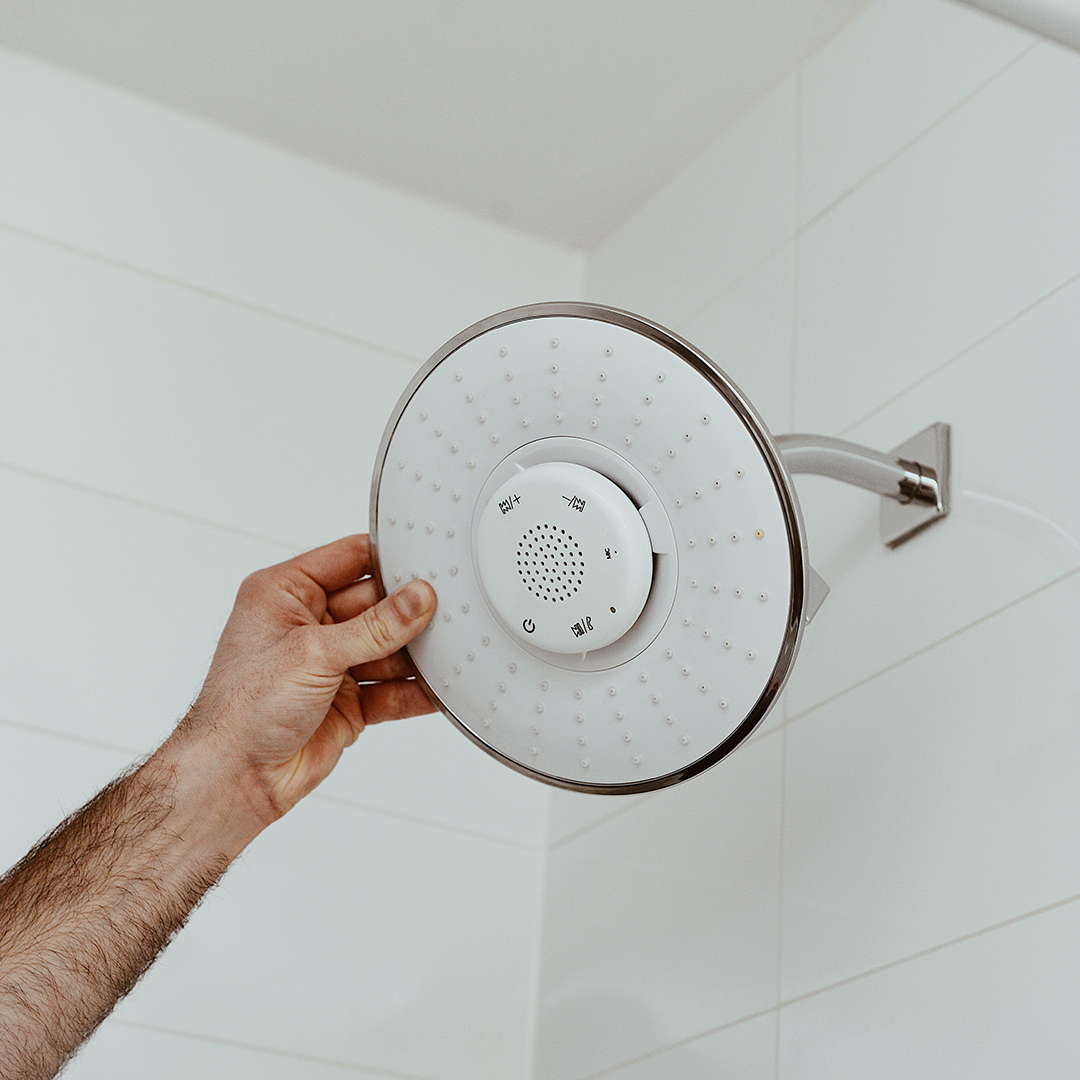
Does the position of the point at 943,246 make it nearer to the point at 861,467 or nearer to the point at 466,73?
the point at 861,467

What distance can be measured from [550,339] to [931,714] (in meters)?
0.44

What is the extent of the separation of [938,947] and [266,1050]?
671 mm

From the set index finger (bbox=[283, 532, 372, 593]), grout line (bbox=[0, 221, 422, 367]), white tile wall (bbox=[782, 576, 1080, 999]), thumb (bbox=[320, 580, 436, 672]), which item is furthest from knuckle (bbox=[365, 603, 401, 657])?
grout line (bbox=[0, 221, 422, 367])

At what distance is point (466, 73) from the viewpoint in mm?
1567

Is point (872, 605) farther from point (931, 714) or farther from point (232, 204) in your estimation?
point (232, 204)

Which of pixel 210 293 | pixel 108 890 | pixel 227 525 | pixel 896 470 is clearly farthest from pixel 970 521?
pixel 210 293

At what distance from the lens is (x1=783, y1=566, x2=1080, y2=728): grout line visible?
97cm

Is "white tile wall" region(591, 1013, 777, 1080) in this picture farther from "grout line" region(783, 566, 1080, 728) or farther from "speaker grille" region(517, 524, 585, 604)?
"speaker grille" region(517, 524, 585, 604)

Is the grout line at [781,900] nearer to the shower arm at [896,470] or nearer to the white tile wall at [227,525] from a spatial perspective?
the shower arm at [896,470]

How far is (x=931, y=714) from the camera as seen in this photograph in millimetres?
1044

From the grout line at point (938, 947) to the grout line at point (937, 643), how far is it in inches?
8.5

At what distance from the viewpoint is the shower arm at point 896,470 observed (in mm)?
974

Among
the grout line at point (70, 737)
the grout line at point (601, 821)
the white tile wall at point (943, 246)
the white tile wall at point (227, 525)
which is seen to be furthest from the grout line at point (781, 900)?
the grout line at point (70, 737)

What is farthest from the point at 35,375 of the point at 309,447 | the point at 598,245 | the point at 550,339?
the point at 550,339
